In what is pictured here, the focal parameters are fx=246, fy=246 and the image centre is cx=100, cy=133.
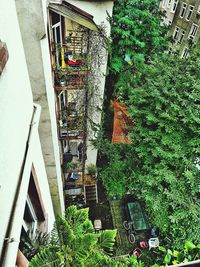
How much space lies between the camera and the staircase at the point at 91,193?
1320 centimetres

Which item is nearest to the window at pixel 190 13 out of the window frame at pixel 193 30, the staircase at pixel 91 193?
the window frame at pixel 193 30

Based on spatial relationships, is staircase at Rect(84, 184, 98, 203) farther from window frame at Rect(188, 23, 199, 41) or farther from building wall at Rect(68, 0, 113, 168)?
window frame at Rect(188, 23, 199, 41)

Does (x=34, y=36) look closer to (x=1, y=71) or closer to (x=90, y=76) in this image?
(x=1, y=71)

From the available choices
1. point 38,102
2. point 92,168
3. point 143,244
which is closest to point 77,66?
point 38,102

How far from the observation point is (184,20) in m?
20.9

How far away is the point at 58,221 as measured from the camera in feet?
14.0

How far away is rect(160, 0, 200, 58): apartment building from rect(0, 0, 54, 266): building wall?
18.3 m

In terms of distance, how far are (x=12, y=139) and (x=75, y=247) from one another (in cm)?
184

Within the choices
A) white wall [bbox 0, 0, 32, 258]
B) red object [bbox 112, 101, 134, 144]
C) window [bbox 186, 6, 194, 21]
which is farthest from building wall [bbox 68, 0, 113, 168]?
window [bbox 186, 6, 194, 21]

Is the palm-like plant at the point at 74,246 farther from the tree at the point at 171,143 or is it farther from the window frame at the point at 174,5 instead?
the window frame at the point at 174,5

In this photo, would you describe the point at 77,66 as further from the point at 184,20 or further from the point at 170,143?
the point at 184,20

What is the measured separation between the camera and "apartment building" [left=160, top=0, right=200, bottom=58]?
19.6 m

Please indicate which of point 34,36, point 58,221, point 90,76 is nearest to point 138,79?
point 90,76

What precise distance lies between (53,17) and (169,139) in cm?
567
